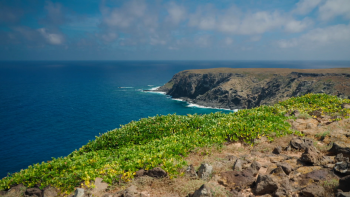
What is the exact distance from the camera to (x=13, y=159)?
154 feet

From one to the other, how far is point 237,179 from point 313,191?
213 centimetres

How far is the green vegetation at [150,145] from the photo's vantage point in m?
7.64

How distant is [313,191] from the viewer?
17.6 feet

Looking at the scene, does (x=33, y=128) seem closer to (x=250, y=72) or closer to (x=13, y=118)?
(x=13, y=118)

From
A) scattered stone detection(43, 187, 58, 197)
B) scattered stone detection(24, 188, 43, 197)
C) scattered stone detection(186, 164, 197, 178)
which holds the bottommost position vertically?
scattered stone detection(24, 188, 43, 197)

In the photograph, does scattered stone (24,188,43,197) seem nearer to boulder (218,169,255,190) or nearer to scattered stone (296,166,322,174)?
boulder (218,169,255,190)

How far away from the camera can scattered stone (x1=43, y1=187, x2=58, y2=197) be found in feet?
23.1

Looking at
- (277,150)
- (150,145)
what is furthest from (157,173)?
(277,150)

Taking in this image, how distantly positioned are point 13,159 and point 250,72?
120986 mm

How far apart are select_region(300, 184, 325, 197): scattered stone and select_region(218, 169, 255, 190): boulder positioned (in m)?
1.47

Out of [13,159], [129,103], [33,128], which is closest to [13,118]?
[33,128]

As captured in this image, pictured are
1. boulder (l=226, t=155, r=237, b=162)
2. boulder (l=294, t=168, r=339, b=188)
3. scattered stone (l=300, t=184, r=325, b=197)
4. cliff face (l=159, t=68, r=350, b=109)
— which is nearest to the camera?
scattered stone (l=300, t=184, r=325, b=197)

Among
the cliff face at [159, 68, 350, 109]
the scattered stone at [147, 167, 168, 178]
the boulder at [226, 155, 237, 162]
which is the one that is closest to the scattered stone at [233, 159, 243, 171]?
the boulder at [226, 155, 237, 162]

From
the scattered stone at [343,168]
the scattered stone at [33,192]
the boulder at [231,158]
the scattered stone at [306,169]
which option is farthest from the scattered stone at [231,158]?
the scattered stone at [33,192]
